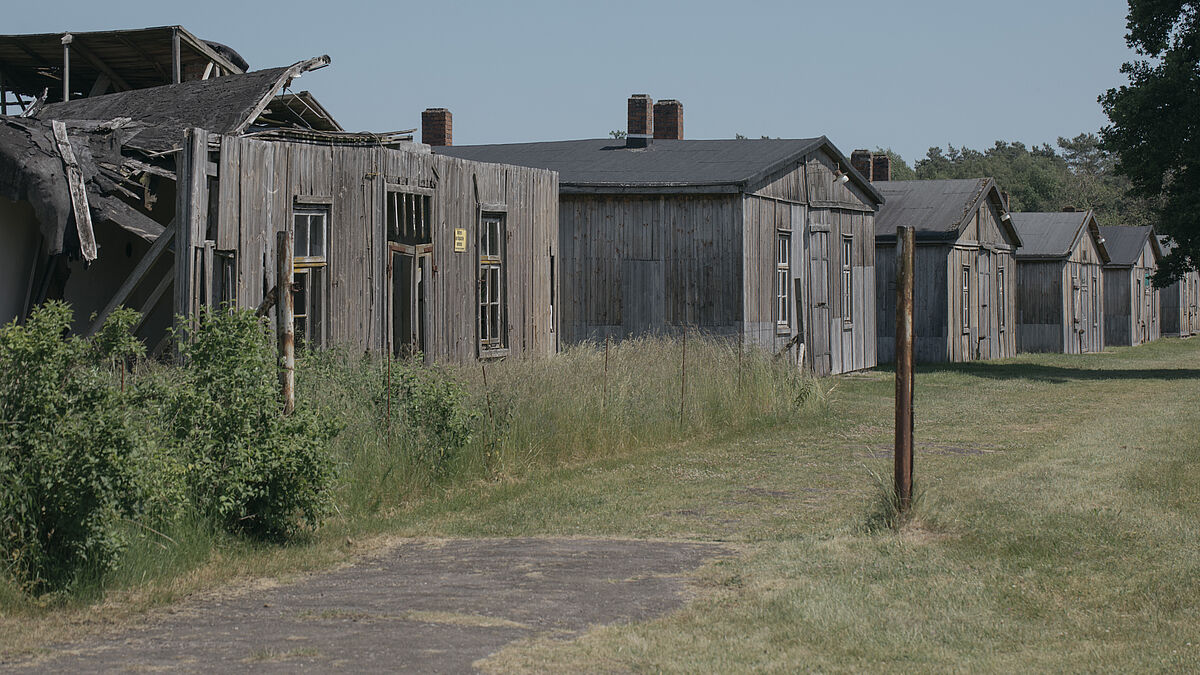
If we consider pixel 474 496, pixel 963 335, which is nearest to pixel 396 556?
pixel 474 496

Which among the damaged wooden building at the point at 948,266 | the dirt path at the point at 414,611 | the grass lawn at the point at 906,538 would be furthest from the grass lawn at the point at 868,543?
the damaged wooden building at the point at 948,266

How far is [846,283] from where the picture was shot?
2644 cm

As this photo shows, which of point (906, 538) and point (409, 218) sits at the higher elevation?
point (409, 218)

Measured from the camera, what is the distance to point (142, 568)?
7273mm

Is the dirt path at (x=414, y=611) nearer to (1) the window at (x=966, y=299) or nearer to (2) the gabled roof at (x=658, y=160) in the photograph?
(2) the gabled roof at (x=658, y=160)

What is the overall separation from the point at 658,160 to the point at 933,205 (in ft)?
37.5

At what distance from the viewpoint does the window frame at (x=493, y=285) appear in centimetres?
1583

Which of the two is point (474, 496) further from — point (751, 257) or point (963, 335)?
point (963, 335)

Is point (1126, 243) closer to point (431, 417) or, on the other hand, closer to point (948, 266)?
point (948, 266)

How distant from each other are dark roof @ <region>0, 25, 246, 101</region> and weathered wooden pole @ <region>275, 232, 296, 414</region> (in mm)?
10373

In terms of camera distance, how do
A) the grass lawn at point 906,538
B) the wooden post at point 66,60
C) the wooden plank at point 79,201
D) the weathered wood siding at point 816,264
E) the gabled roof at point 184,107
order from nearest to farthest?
the grass lawn at point 906,538, the wooden plank at point 79,201, the gabled roof at point 184,107, the wooden post at point 66,60, the weathered wood siding at point 816,264

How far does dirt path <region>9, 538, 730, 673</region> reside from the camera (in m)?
5.97

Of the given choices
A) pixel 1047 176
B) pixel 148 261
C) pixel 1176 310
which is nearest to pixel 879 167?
pixel 1176 310

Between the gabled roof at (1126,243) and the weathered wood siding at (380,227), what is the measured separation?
34.0 m
